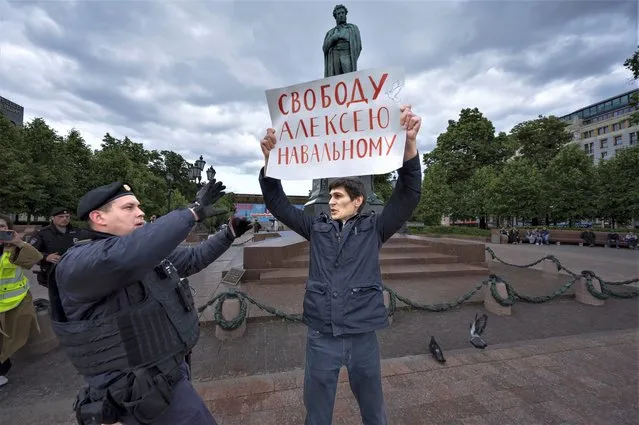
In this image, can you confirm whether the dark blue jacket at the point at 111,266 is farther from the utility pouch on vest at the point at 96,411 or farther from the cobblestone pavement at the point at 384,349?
the cobblestone pavement at the point at 384,349

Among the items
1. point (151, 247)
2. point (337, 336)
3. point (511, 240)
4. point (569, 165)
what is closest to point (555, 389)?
point (337, 336)

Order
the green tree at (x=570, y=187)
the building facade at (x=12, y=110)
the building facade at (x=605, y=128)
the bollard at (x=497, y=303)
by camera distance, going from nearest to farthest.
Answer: the bollard at (x=497, y=303) < the green tree at (x=570, y=187) < the building facade at (x=12, y=110) < the building facade at (x=605, y=128)

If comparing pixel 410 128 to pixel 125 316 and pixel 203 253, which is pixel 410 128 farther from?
pixel 125 316

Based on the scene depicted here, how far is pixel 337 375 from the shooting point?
2.12 meters

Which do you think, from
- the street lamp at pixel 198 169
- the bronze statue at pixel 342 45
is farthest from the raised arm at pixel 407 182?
the street lamp at pixel 198 169

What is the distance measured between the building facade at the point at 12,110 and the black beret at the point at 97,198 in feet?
235

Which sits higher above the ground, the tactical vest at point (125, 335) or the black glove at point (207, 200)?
the black glove at point (207, 200)

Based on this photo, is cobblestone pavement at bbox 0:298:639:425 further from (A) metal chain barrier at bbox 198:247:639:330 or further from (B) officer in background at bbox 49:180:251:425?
(B) officer in background at bbox 49:180:251:425

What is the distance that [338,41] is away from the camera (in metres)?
10.2

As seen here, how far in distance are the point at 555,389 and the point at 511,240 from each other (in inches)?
968

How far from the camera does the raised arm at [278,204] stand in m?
2.53

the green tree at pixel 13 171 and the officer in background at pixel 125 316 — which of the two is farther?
the green tree at pixel 13 171


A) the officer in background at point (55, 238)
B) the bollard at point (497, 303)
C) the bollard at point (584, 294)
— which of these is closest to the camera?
the officer in background at point (55, 238)

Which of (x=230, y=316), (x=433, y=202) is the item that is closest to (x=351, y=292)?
(x=230, y=316)
